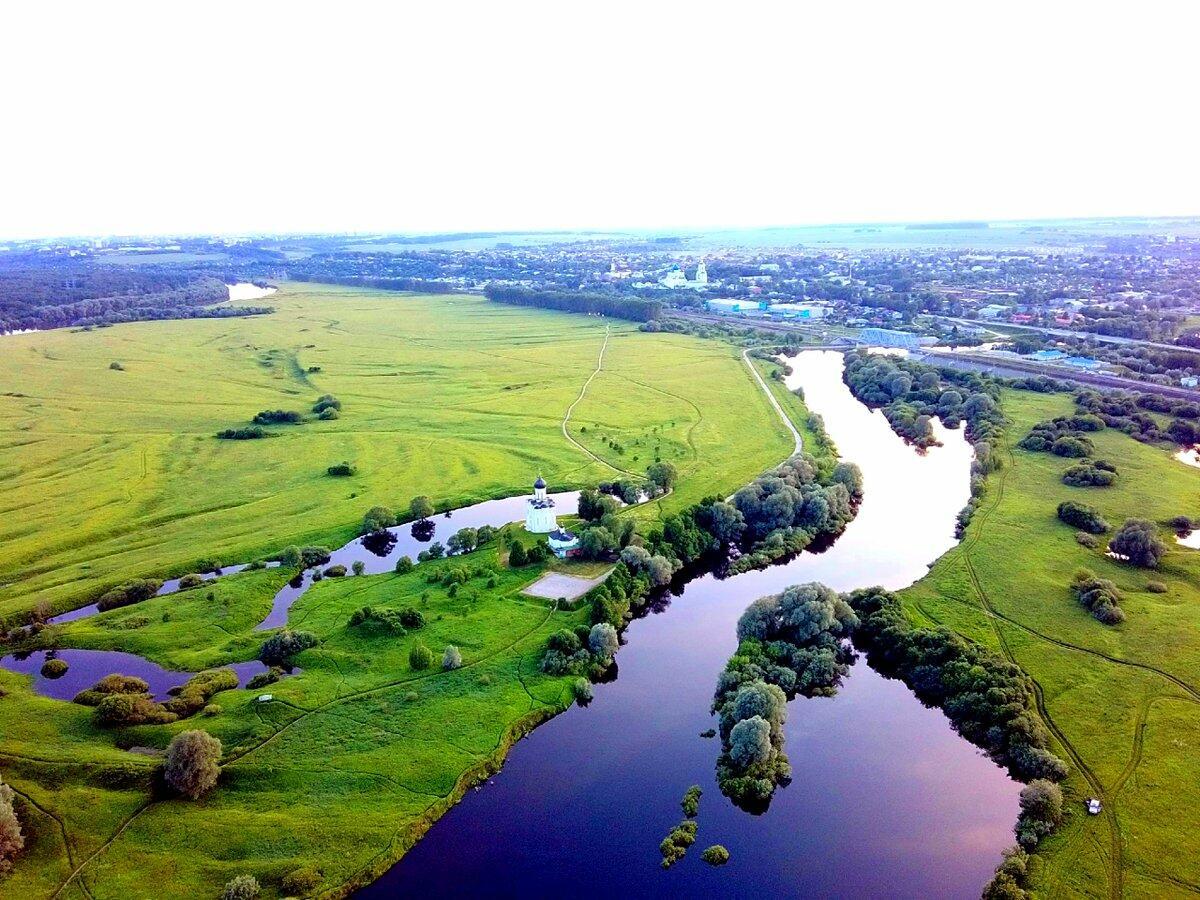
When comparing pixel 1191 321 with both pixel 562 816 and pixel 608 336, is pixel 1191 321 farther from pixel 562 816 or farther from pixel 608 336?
pixel 562 816

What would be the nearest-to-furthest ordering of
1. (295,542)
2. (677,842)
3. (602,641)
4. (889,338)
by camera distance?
(677,842) < (602,641) < (295,542) < (889,338)

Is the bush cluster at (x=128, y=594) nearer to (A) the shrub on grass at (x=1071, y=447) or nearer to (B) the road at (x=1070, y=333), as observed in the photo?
(A) the shrub on grass at (x=1071, y=447)

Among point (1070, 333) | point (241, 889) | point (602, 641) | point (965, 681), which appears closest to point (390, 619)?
point (602, 641)

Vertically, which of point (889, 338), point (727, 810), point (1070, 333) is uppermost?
point (1070, 333)

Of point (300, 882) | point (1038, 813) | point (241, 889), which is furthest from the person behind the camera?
point (1038, 813)

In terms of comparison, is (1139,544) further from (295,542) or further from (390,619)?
(295,542)
